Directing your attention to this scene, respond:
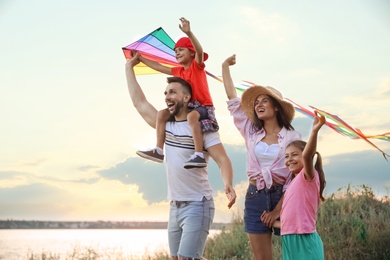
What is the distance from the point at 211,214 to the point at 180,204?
244 millimetres

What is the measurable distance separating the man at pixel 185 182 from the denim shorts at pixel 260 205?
0.17 metres

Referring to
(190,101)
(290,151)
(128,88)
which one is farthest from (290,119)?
(128,88)

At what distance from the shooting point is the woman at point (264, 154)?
421 cm

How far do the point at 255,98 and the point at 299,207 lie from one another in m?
1.07

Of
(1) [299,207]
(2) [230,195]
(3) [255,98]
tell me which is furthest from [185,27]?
(1) [299,207]

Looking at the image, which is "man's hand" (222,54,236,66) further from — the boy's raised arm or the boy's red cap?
the boy's red cap

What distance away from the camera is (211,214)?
4.29 meters

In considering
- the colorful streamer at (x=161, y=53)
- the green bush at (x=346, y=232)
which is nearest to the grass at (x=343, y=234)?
the green bush at (x=346, y=232)

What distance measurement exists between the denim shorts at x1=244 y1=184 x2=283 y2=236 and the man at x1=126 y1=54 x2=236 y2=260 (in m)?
0.17

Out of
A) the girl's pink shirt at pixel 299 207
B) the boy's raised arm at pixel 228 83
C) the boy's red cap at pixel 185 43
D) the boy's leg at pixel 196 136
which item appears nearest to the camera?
the girl's pink shirt at pixel 299 207

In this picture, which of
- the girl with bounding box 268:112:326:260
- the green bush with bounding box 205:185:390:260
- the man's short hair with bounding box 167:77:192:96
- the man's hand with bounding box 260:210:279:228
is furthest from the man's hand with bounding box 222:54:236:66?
the green bush with bounding box 205:185:390:260

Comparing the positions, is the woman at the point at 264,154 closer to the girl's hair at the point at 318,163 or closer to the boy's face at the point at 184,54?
the girl's hair at the point at 318,163

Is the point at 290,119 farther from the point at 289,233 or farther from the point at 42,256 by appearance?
the point at 42,256

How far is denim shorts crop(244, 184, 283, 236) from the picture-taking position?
420 cm
